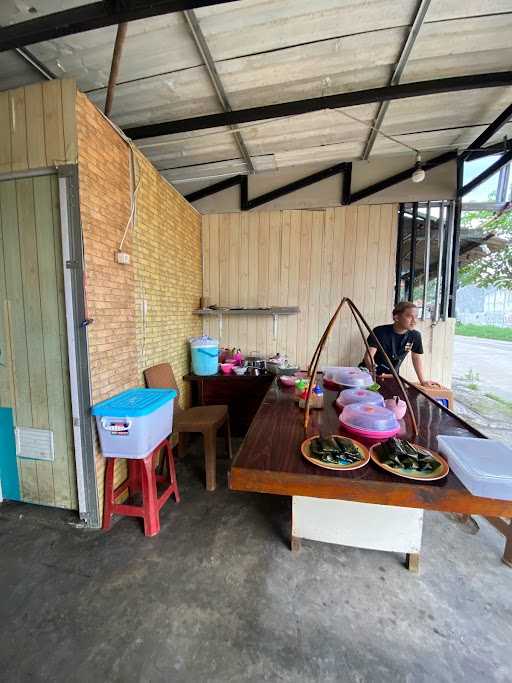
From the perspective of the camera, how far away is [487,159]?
3.32 meters

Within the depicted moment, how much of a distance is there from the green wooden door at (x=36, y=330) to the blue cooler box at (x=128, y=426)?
34 cm

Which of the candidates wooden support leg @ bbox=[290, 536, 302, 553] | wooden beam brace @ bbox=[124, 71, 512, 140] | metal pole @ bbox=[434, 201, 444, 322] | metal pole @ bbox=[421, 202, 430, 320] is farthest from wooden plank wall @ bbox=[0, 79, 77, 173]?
metal pole @ bbox=[434, 201, 444, 322]

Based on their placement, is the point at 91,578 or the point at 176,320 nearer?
the point at 91,578

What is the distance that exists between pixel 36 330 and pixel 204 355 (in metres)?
1.71

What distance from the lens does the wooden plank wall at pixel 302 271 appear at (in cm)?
360

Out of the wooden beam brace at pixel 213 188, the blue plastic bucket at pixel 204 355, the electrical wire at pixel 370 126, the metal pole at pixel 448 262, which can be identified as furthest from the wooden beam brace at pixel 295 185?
the blue plastic bucket at pixel 204 355

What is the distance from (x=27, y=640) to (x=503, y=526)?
270 cm

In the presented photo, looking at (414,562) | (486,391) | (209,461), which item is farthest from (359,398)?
(486,391)

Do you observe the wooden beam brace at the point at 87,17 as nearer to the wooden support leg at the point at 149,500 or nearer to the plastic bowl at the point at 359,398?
the plastic bowl at the point at 359,398

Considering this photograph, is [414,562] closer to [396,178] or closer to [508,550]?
[508,550]

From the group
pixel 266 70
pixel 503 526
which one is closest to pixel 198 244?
pixel 266 70

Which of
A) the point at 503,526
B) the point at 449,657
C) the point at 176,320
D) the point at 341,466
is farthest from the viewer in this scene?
the point at 176,320

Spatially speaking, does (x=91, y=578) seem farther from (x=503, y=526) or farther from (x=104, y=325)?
(x=503, y=526)

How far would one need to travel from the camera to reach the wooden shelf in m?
3.61
